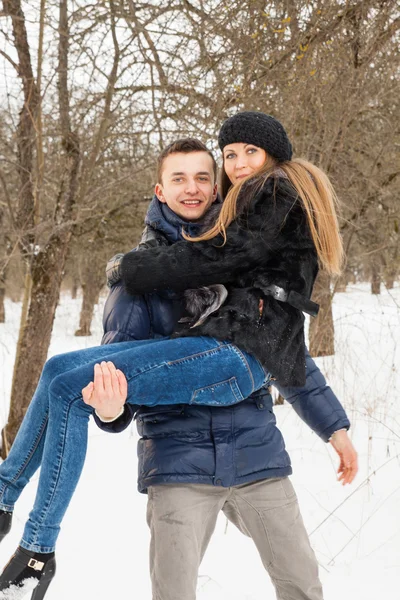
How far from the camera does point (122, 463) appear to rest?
13.8 feet

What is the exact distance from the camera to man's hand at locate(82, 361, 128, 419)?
1.62 metres

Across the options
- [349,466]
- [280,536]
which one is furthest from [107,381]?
[349,466]

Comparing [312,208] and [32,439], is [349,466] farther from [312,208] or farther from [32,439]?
[32,439]

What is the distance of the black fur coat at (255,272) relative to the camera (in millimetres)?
1811

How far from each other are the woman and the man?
87 millimetres

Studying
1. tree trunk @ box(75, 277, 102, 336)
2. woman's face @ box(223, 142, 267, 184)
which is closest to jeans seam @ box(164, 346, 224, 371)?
woman's face @ box(223, 142, 267, 184)

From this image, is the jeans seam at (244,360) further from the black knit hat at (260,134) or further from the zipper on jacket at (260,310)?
the black knit hat at (260,134)

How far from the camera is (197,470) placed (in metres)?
1.76

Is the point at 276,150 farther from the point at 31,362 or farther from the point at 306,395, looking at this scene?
the point at 31,362

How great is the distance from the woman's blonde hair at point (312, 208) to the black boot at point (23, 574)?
1.09 m

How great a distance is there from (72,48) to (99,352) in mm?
3855

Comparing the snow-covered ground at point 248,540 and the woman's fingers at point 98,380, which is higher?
the woman's fingers at point 98,380

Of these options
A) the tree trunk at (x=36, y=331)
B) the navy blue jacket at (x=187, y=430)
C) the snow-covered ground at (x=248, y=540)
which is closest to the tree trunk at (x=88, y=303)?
the tree trunk at (x=36, y=331)

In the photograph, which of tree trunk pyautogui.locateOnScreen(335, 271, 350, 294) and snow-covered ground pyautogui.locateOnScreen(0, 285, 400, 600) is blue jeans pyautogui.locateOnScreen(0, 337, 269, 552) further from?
tree trunk pyautogui.locateOnScreen(335, 271, 350, 294)
